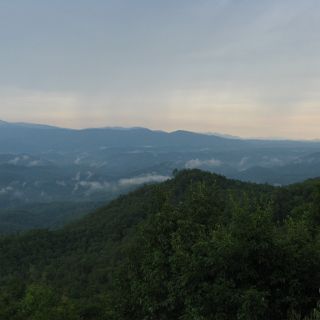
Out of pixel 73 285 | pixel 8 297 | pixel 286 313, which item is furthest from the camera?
pixel 73 285

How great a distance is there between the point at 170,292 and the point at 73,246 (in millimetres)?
70359

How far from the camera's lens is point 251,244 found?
501 inches

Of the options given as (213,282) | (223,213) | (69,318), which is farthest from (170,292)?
(69,318)

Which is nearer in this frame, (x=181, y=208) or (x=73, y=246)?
(x=181, y=208)

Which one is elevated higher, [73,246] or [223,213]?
[223,213]

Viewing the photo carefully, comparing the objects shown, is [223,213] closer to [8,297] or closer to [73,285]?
[8,297]

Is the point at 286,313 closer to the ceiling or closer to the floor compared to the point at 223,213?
closer to the floor

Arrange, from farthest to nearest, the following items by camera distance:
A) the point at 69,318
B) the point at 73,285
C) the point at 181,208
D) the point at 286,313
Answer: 1. the point at 73,285
2. the point at 69,318
3. the point at 181,208
4. the point at 286,313

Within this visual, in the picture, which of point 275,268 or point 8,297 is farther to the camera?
point 8,297

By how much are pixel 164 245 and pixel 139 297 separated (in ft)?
6.36

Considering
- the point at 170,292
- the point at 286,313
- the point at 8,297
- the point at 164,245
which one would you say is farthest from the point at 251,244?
the point at 8,297

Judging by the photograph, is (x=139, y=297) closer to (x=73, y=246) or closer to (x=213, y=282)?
(x=213, y=282)

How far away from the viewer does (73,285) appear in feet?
211

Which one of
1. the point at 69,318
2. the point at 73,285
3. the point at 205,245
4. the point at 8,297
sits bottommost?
the point at 73,285
